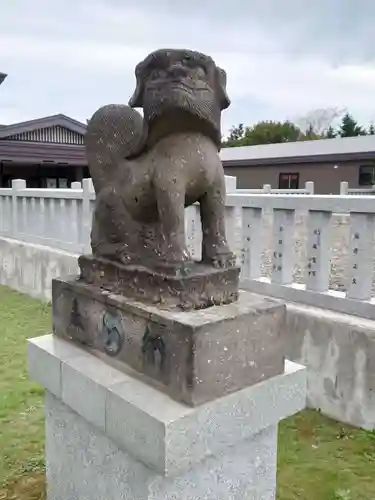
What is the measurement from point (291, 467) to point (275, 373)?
960mm

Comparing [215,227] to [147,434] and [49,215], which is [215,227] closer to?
[147,434]

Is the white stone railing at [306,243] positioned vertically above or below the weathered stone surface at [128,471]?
above

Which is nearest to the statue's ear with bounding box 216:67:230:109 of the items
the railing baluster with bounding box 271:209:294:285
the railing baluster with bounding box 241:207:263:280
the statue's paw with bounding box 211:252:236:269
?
the statue's paw with bounding box 211:252:236:269

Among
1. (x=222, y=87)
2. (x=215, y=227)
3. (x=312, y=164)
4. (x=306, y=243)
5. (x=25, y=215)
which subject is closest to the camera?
(x=222, y=87)

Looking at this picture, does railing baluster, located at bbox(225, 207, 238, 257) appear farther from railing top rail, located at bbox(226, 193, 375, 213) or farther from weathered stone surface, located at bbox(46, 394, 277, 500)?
weathered stone surface, located at bbox(46, 394, 277, 500)

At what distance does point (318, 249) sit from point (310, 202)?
30cm

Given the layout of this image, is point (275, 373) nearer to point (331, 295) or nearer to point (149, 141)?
point (149, 141)

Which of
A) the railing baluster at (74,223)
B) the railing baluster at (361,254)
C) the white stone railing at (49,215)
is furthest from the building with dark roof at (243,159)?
the railing baluster at (361,254)

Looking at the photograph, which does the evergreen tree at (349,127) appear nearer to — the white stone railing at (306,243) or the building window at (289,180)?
the building window at (289,180)

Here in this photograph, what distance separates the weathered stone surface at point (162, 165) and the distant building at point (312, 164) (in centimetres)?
1568

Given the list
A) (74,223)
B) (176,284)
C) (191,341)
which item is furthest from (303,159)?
(191,341)

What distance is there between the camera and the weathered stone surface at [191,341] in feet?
5.12

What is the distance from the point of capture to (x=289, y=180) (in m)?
18.3

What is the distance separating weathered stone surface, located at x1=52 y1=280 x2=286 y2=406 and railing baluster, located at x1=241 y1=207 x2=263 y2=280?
155 cm
